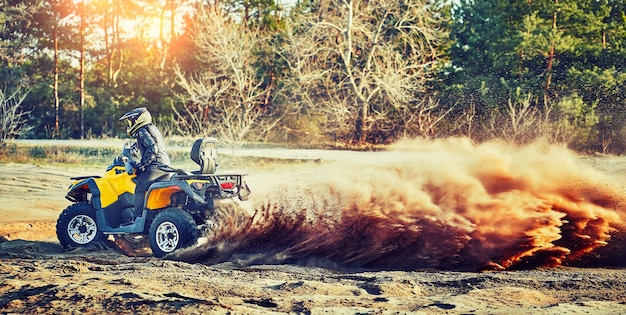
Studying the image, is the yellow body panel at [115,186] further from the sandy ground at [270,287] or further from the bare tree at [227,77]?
the bare tree at [227,77]

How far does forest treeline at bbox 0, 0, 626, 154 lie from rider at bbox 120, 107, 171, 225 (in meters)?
16.8

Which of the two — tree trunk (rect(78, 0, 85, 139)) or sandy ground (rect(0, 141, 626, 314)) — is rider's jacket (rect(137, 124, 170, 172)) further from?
tree trunk (rect(78, 0, 85, 139))

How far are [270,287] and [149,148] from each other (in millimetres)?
3220

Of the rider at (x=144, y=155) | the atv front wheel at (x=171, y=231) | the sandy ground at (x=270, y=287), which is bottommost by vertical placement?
the sandy ground at (x=270, y=287)

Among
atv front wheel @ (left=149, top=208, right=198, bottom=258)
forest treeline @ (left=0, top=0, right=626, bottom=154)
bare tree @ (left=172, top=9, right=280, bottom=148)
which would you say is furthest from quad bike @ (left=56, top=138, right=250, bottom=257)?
bare tree @ (left=172, top=9, right=280, bottom=148)

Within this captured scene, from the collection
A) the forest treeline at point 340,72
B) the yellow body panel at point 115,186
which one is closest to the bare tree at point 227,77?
the forest treeline at point 340,72

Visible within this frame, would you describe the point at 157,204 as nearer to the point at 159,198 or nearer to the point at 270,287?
the point at 159,198

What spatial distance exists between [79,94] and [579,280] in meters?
32.0

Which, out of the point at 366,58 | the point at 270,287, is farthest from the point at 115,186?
the point at 366,58

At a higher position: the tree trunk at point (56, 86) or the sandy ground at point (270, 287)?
the tree trunk at point (56, 86)

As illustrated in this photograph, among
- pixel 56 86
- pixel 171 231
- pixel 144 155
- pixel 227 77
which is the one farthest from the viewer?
pixel 227 77

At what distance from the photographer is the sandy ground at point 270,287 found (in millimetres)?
6492

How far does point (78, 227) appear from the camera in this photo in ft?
34.2

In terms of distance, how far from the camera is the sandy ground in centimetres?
649
